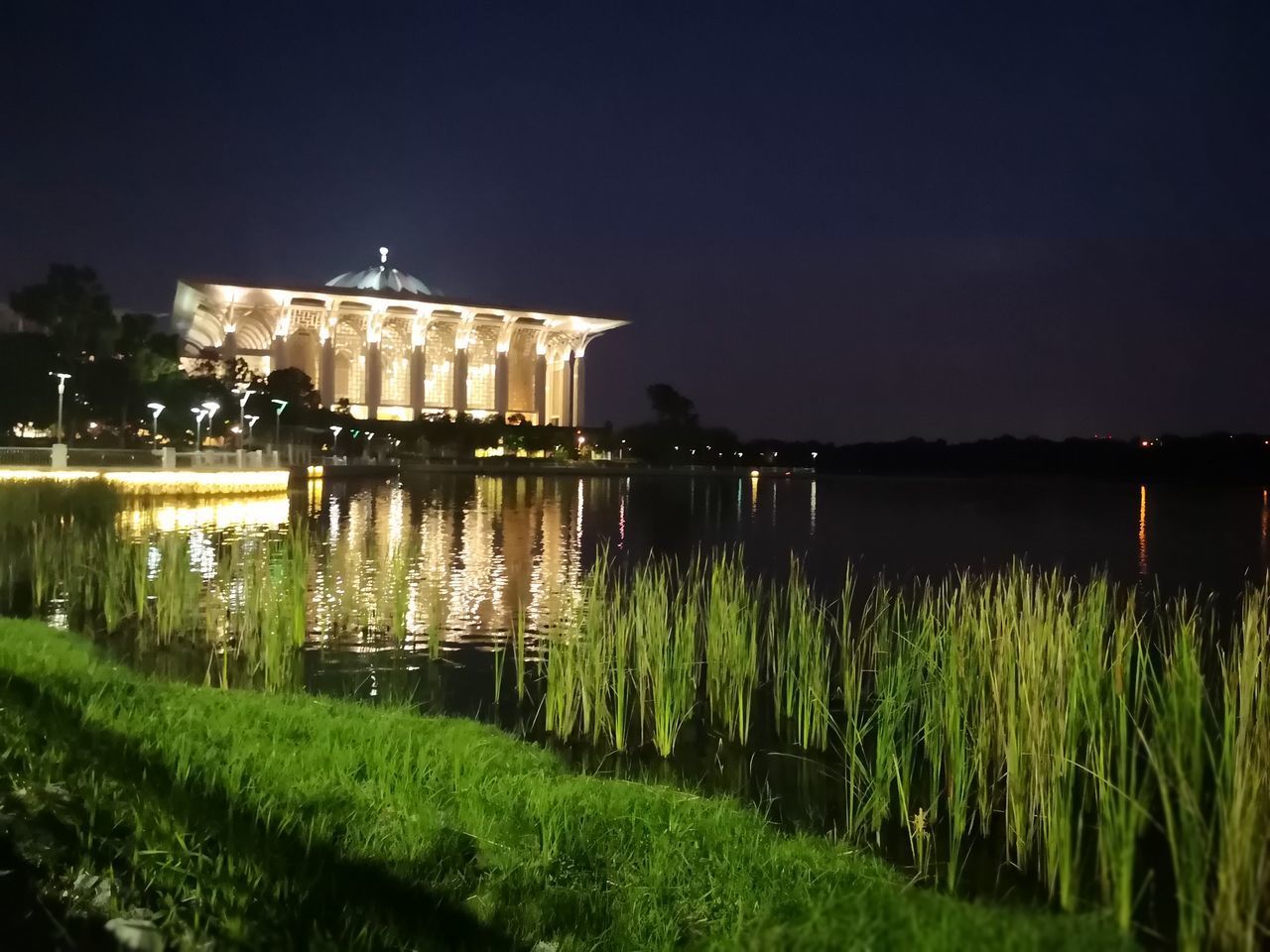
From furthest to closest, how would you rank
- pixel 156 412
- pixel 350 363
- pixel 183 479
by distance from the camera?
pixel 350 363, pixel 156 412, pixel 183 479

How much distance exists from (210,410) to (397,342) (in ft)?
90.1

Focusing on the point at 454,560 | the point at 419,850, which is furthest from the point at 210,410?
the point at 419,850

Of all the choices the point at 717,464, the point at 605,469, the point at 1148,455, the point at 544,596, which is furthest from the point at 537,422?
the point at 544,596

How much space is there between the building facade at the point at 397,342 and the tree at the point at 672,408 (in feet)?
18.2

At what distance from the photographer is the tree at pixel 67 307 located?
24.5 meters

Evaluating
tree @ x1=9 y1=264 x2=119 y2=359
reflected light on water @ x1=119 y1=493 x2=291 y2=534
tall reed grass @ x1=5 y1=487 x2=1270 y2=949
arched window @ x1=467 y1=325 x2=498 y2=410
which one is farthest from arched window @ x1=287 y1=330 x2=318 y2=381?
tall reed grass @ x1=5 y1=487 x2=1270 y2=949

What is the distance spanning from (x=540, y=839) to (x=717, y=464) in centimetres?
5308

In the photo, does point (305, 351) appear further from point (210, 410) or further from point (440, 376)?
point (210, 410)

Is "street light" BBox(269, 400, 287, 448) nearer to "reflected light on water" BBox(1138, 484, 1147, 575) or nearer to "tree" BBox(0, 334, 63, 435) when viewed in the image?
"tree" BBox(0, 334, 63, 435)

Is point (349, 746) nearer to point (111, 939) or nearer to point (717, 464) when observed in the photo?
point (111, 939)

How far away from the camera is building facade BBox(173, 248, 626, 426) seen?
51312 mm

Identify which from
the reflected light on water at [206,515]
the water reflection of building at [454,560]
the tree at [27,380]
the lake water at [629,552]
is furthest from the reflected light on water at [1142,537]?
the tree at [27,380]

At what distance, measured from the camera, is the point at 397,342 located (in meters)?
56.4

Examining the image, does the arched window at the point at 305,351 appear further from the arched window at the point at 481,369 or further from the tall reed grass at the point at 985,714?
the tall reed grass at the point at 985,714
